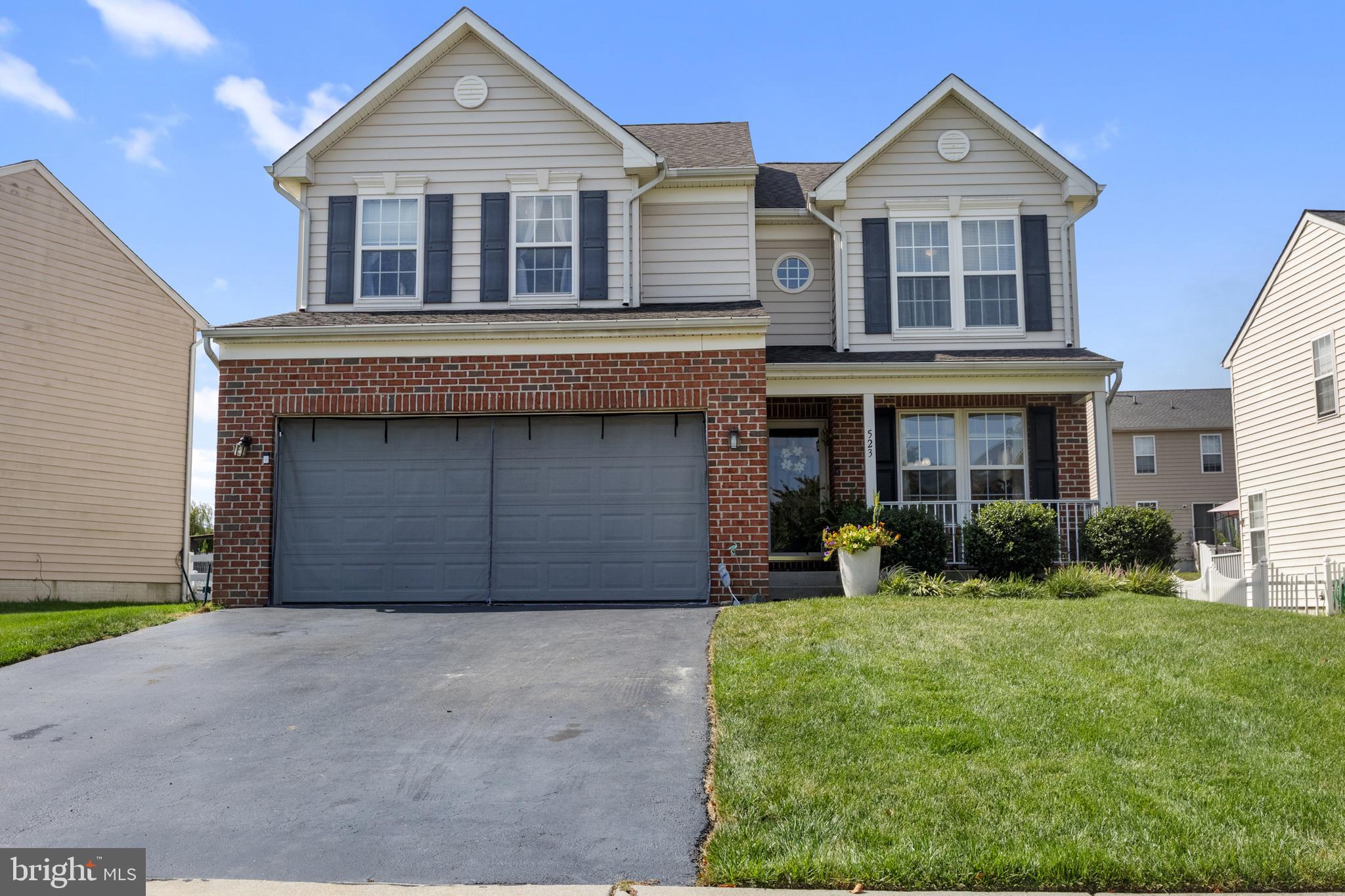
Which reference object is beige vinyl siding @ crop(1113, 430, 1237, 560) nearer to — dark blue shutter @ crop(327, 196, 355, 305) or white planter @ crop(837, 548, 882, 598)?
white planter @ crop(837, 548, 882, 598)

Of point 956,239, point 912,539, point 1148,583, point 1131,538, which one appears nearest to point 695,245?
point 956,239

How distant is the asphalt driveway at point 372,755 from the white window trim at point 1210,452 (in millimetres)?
32066

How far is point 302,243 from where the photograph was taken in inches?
615

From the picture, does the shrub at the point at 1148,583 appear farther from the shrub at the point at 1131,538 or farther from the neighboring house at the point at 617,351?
the neighboring house at the point at 617,351

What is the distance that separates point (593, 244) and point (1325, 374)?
1140cm

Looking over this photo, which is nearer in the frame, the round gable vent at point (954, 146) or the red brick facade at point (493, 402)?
the red brick facade at point (493, 402)

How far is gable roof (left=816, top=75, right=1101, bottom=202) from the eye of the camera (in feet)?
53.2

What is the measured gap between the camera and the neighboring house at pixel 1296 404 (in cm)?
1667

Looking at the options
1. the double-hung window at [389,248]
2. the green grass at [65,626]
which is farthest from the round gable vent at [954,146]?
the green grass at [65,626]

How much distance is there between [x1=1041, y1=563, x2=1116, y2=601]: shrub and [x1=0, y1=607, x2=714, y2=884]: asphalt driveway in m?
4.94

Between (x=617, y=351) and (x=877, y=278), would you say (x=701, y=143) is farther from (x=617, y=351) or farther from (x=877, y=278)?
(x=617, y=351)

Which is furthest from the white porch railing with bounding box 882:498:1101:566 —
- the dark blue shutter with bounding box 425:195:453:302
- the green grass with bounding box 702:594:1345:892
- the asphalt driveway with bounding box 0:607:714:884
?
the dark blue shutter with bounding box 425:195:453:302

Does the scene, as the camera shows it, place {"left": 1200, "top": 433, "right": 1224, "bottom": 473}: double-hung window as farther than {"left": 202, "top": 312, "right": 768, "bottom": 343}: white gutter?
Yes

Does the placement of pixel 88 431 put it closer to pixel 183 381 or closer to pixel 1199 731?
pixel 183 381
